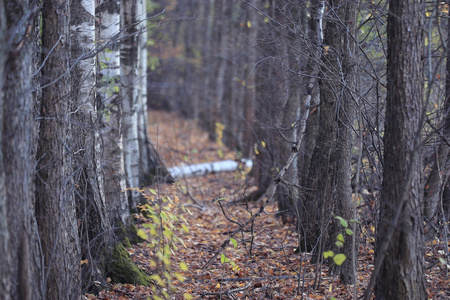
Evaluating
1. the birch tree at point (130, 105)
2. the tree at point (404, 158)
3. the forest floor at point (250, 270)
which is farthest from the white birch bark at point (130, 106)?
the tree at point (404, 158)

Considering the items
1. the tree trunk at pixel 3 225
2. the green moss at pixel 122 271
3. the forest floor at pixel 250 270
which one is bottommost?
the forest floor at pixel 250 270

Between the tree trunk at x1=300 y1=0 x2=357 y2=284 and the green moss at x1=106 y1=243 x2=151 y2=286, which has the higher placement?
the tree trunk at x1=300 y1=0 x2=357 y2=284

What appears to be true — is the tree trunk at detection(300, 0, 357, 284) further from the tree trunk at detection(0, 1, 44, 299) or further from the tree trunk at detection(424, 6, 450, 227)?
the tree trunk at detection(0, 1, 44, 299)

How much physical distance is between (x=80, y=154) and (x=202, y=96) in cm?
1791

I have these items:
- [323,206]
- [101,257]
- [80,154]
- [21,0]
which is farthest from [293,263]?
[21,0]

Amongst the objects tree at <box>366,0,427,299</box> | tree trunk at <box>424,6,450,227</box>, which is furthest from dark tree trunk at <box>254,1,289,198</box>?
tree at <box>366,0,427,299</box>

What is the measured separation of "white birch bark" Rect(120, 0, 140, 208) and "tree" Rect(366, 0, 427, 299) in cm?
484

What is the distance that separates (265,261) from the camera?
20.0ft

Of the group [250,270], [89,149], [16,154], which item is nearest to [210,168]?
[250,270]

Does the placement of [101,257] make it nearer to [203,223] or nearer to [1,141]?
[1,141]

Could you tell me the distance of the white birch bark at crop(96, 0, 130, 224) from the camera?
6090 millimetres

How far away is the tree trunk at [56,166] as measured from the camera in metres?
3.78

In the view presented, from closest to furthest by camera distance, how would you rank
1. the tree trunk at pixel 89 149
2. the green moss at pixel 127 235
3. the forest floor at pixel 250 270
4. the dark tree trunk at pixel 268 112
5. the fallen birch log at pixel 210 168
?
the tree trunk at pixel 89 149
the forest floor at pixel 250 270
the green moss at pixel 127 235
the dark tree trunk at pixel 268 112
the fallen birch log at pixel 210 168

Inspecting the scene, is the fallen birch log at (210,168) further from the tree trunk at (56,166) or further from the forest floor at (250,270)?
the tree trunk at (56,166)
